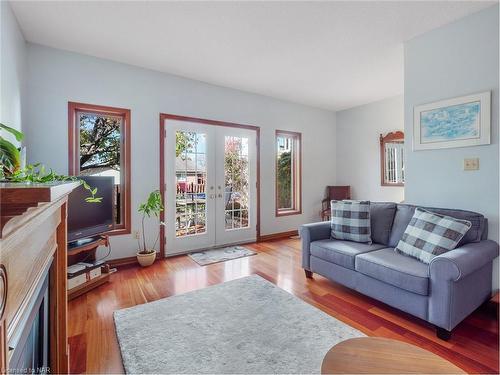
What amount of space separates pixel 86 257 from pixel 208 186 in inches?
72.3

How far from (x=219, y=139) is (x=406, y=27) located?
8.86 feet

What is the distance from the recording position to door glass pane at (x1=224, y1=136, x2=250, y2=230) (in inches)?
169

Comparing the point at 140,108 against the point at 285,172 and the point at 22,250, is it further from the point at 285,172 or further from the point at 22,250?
the point at 22,250

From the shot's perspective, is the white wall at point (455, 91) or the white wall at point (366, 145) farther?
the white wall at point (366, 145)

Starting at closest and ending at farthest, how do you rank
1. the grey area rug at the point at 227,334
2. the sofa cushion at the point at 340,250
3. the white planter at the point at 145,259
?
the grey area rug at the point at 227,334 < the sofa cushion at the point at 340,250 < the white planter at the point at 145,259

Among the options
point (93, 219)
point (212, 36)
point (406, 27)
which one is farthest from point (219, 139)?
point (406, 27)

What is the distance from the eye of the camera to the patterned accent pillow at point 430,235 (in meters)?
2.04

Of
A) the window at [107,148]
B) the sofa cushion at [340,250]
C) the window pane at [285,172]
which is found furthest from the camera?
the window pane at [285,172]

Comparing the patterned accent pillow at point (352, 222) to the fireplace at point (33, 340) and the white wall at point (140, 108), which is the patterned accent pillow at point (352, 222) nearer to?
the white wall at point (140, 108)

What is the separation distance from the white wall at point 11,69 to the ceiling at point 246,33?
0.48 ft

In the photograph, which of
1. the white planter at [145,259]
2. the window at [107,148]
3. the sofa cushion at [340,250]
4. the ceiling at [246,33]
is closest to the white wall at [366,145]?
the ceiling at [246,33]

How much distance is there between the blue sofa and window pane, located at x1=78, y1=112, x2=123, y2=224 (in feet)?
8.33

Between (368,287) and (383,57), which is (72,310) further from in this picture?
(383,57)

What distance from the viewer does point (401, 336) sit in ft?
6.20
